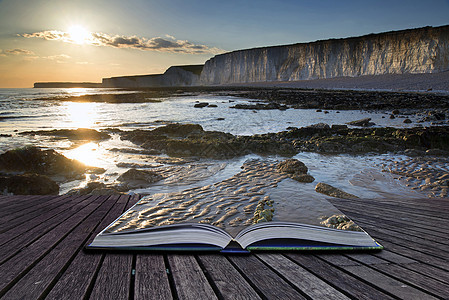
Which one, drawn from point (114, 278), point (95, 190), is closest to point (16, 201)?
point (95, 190)

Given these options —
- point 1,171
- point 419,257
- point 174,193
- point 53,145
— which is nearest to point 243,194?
point 174,193

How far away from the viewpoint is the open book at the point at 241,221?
2.33 meters

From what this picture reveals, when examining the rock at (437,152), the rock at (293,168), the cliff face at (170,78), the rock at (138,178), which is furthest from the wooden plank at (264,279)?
the cliff face at (170,78)

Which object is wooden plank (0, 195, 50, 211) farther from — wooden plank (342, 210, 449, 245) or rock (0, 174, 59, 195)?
wooden plank (342, 210, 449, 245)

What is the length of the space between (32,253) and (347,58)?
89.7 metres

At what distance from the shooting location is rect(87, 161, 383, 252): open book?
2330 mm

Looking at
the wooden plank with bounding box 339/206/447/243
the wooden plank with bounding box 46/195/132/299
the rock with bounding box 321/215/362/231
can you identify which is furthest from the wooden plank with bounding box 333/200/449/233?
the wooden plank with bounding box 46/195/132/299

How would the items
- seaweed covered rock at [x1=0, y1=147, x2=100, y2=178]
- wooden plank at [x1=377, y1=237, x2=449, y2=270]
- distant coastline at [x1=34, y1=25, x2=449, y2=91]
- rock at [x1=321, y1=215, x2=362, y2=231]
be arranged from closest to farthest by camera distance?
wooden plank at [x1=377, y1=237, x2=449, y2=270] < rock at [x1=321, y1=215, x2=362, y2=231] < seaweed covered rock at [x1=0, y1=147, x2=100, y2=178] < distant coastline at [x1=34, y1=25, x2=449, y2=91]

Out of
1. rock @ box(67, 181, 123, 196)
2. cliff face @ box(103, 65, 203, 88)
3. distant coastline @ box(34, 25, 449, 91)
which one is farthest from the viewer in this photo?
cliff face @ box(103, 65, 203, 88)

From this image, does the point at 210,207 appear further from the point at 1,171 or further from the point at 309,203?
the point at 1,171

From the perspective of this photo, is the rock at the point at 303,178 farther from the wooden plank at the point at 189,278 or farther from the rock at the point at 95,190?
the wooden plank at the point at 189,278

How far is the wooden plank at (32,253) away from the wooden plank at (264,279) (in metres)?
1.52

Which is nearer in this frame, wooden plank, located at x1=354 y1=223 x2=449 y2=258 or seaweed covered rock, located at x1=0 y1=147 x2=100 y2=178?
wooden plank, located at x1=354 y1=223 x2=449 y2=258

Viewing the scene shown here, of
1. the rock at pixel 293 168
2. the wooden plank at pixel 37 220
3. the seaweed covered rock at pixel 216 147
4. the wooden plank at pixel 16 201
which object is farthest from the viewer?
the seaweed covered rock at pixel 216 147
